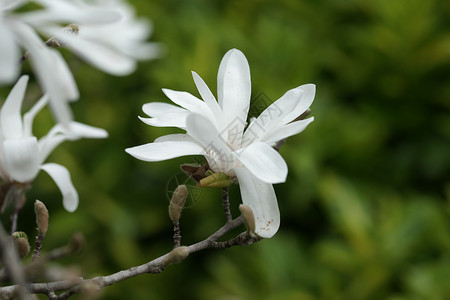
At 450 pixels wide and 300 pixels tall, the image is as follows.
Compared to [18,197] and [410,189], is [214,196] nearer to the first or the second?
[410,189]

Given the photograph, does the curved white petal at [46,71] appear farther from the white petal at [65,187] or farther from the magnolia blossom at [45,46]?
the white petal at [65,187]

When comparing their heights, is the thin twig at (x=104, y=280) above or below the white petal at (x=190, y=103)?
below

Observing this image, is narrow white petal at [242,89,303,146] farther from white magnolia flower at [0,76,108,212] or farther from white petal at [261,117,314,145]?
white magnolia flower at [0,76,108,212]

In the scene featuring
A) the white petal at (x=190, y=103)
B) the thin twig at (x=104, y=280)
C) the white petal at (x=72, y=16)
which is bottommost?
the thin twig at (x=104, y=280)

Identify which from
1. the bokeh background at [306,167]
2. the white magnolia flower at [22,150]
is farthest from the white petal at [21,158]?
the bokeh background at [306,167]

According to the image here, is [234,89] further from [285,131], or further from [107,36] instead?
[107,36]

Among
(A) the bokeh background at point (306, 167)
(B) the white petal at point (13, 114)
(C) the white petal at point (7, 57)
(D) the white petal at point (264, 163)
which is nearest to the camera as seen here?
(C) the white petal at point (7, 57)

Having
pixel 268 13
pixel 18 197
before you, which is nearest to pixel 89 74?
pixel 268 13
